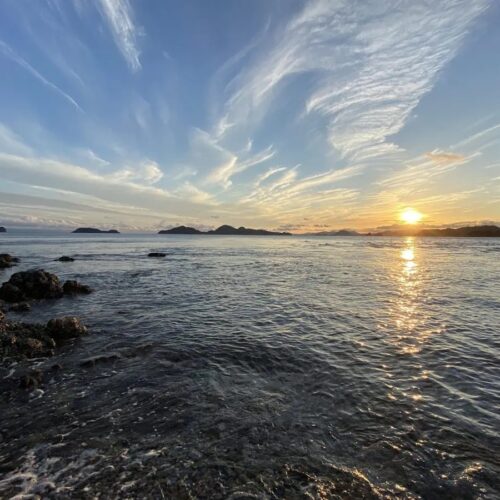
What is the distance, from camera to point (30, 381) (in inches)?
402

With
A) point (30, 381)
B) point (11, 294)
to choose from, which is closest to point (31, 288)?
point (11, 294)

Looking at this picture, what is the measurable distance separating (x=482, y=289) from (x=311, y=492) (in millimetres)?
28596

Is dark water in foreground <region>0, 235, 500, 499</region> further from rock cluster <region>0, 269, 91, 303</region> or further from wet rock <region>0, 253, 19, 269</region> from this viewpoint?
wet rock <region>0, 253, 19, 269</region>

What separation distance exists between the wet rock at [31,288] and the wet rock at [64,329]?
35.8ft

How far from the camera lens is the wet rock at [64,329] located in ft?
48.1

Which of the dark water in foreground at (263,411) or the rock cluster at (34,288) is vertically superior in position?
the rock cluster at (34,288)

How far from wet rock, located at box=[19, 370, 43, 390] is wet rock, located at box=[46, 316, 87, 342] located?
4121mm

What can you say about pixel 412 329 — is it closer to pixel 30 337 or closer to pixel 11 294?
pixel 30 337

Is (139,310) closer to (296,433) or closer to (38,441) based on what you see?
(38,441)

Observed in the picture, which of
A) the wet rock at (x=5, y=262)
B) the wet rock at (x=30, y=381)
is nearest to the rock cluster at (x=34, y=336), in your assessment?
the wet rock at (x=30, y=381)

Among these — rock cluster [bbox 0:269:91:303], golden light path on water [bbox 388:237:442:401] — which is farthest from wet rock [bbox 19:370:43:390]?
rock cluster [bbox 0:269:91:303]

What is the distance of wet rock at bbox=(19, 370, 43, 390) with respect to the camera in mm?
10074

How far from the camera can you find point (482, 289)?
27391mm

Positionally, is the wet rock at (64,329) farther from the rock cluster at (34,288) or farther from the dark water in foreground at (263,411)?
the rock cluster at (34,288)
